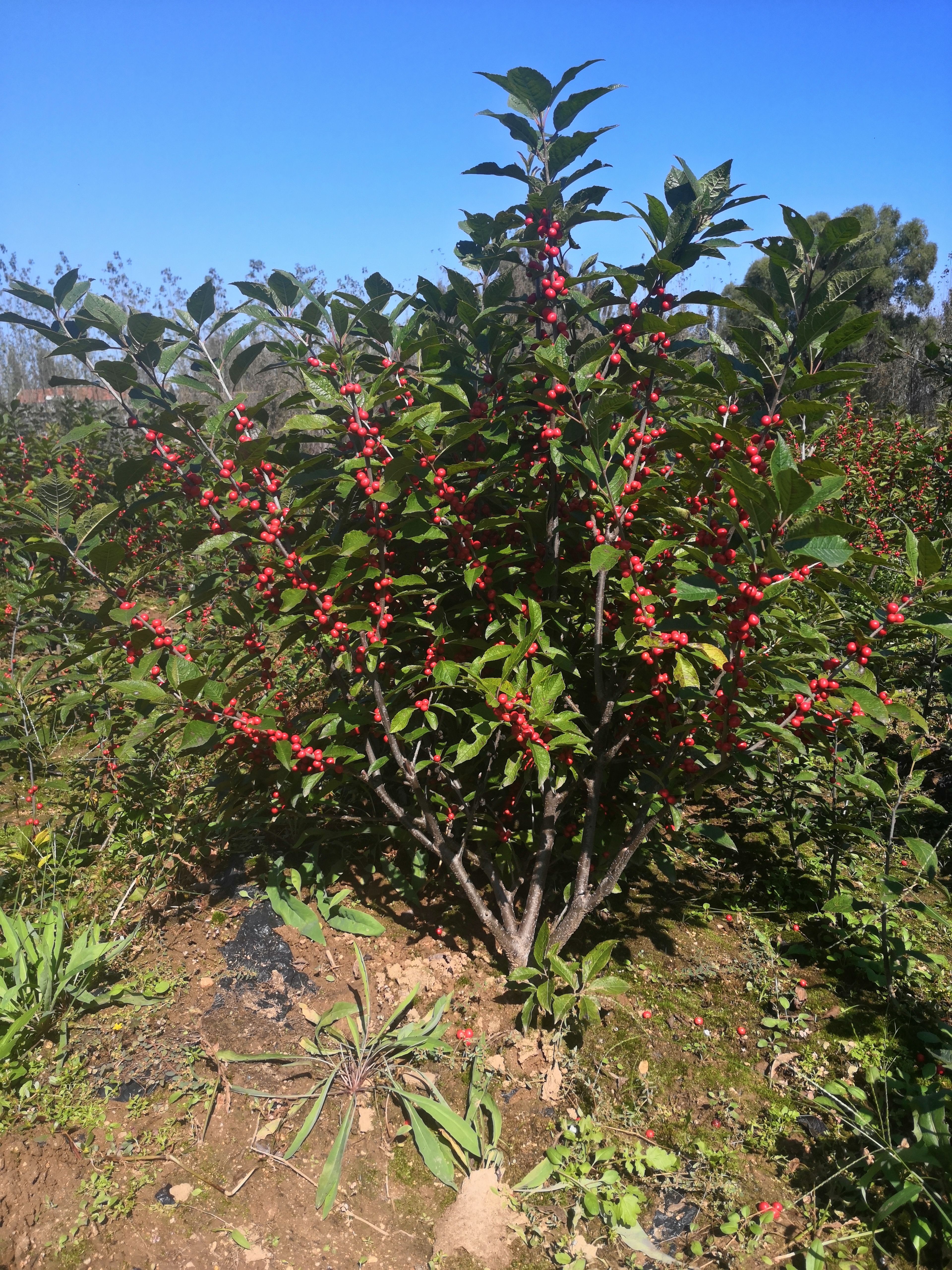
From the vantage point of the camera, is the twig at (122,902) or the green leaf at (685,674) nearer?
the green leaf at (685,674)

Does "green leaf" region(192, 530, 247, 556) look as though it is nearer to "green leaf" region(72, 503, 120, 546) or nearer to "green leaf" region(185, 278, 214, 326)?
"green leaf" region(72, 503, 120, 546)

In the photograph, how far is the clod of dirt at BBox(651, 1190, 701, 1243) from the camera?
201 centimetres

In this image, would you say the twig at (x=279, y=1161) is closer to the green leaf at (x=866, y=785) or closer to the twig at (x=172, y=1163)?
the twig at (x=172, y=1163)

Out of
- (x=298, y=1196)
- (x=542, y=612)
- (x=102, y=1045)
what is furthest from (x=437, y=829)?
(x=102, y=1045)

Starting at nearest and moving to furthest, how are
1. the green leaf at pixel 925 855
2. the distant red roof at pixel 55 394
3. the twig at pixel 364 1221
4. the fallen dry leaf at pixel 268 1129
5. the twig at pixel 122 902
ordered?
1. the twig at pixel 364 1221
2. the fallen dry leaf at pixel 268 1129
3. the green leaf at pixel 925 855
4. the twig at pixel 122 902
5. the distant red roof at pixel 55 394

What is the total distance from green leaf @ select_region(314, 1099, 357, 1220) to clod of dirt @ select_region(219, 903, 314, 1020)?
535 millimetres

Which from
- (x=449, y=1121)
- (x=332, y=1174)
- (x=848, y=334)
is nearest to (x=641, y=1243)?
(x=449, y=1121)

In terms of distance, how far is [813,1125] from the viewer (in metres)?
2.26

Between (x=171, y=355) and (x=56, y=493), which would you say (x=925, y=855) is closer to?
(x=171, y=355)

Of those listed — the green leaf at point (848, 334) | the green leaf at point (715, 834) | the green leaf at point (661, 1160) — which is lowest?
the green leaf at point (661, 1160)

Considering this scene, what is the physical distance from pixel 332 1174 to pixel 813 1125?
144 cm

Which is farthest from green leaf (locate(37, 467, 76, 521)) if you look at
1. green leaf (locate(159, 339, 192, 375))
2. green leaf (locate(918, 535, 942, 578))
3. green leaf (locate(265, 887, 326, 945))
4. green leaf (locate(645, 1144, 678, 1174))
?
green leaf (locate(645, 1144, 678, 1174))

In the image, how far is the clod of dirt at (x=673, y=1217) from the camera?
201 cm

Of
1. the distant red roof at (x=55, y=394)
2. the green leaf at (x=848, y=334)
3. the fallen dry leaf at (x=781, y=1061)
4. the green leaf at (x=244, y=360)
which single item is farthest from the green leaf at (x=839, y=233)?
the distant red roof at (x=55, y=394)
